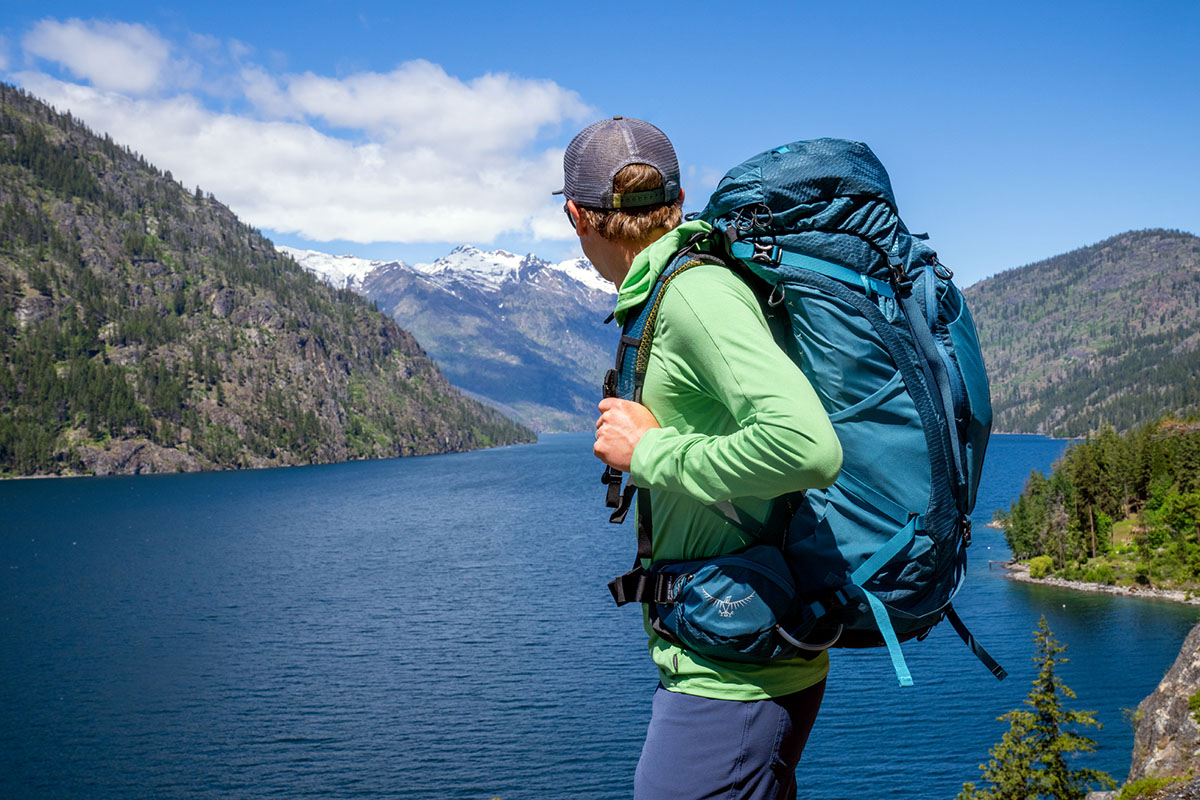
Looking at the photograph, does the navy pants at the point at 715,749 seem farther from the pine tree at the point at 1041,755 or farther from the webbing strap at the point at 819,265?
the pine tree at the point at 1041,755

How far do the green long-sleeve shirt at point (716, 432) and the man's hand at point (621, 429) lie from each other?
61mm

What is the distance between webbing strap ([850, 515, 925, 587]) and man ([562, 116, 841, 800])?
0.35m

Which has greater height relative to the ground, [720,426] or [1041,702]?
[720,426]

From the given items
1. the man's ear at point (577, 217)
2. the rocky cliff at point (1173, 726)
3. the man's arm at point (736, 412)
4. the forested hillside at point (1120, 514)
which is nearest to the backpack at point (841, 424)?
the man's arm at point (736, 412)

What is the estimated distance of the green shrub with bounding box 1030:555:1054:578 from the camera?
281 ft

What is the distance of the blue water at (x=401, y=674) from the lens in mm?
38094

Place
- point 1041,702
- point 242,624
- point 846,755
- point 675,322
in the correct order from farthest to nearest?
point 242,624 < point 846,755 < point 1041,702 < point 675,322

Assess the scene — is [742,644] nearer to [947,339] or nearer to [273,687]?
[947,339]

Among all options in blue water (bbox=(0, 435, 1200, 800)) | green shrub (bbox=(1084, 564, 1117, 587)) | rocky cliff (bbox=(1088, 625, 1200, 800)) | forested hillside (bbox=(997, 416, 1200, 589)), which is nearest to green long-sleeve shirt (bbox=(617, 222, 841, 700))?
rocky cliff (bbox=(1088, 625, 1200, 800))

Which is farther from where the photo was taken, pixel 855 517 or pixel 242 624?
pixel 242 624

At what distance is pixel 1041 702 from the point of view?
3306 centimetres

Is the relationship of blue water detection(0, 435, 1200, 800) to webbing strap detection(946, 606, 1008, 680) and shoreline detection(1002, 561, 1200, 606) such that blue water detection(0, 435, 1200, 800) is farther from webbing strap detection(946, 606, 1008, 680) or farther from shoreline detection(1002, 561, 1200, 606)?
webbing strap detection(946, 606, 1008, 680)

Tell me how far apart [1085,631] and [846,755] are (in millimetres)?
35760

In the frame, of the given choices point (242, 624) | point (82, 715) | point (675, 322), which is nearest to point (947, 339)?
point (675, 322)
